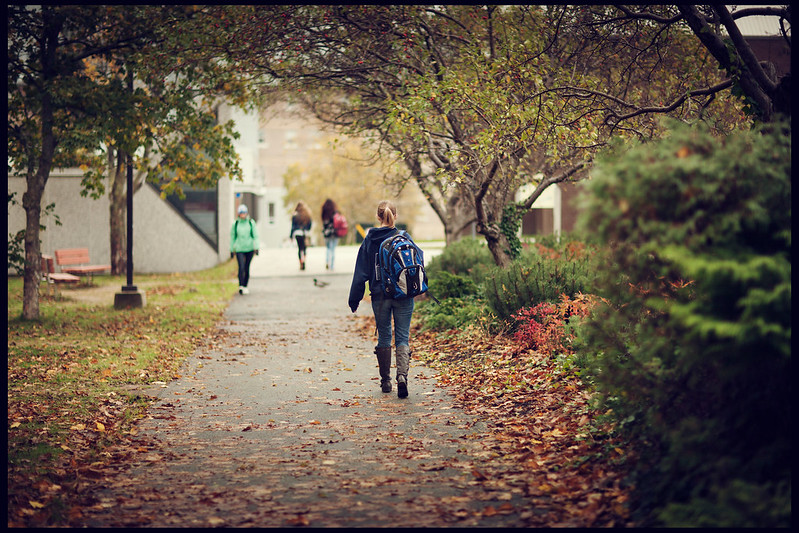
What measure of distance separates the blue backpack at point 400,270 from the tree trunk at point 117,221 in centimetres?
1641

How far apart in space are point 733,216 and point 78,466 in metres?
4.67

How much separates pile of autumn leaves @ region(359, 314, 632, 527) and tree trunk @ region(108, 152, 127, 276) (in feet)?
46.9

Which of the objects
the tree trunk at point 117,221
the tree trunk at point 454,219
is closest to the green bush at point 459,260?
the tree trunk at point 454,219

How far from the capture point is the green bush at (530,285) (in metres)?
10.6

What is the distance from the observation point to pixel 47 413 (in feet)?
25.1

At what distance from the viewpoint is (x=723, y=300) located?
3844mm

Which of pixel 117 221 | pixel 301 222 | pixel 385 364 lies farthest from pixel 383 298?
pixel 117 221

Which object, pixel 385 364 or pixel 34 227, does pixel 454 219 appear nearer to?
pixel 34 227

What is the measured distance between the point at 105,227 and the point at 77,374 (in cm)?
1605

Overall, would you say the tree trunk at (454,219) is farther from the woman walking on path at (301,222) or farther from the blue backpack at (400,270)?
the blue backpack at (400,270)

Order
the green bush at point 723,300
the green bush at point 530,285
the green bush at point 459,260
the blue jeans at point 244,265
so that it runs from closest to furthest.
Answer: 1. the green bush at point 723,300
2. the green bush at point 530,285
3. the green bush at point 459,260
4. the blue jeans at point 244,265

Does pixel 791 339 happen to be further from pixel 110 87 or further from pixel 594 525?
pixel 110 87

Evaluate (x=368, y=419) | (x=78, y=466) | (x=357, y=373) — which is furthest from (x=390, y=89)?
(x=78, y=466)

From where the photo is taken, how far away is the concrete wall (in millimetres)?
24328
